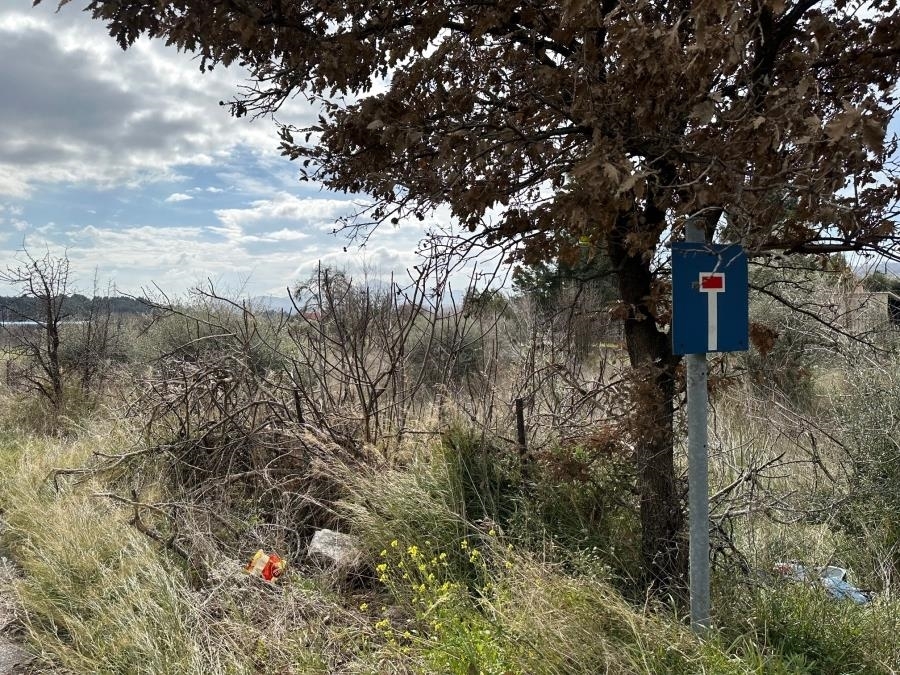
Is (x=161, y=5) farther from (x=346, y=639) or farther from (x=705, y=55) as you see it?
(x=346, y=639)

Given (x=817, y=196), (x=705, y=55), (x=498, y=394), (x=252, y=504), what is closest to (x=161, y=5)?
(x=705, y=55)

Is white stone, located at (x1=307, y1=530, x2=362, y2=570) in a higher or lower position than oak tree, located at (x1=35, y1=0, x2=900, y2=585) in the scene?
lower

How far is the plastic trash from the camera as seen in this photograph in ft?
11.3

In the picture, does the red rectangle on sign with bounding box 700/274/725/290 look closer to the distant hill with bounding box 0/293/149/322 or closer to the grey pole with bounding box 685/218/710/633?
the grey pole with bounding box 685/218/710/633

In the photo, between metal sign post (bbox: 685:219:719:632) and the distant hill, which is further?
the distant hill

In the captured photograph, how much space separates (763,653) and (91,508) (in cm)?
508

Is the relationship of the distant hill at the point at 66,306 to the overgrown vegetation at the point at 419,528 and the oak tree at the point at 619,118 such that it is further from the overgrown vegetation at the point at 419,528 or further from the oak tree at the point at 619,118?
the oak tree at the point at 619,118

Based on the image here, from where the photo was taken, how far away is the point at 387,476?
4914mm

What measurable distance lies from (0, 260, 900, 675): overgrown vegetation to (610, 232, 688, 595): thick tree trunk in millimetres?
146

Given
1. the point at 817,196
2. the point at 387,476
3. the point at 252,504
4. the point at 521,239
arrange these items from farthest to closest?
1. the point at 252,504
2. the point at 387,476
3. the point at 521,239
4. the point at 817,196

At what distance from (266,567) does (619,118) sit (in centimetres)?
327

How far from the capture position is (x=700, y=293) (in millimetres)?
2797

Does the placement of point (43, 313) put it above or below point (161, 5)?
below

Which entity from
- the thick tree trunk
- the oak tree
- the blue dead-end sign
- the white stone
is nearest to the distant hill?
the white stone
